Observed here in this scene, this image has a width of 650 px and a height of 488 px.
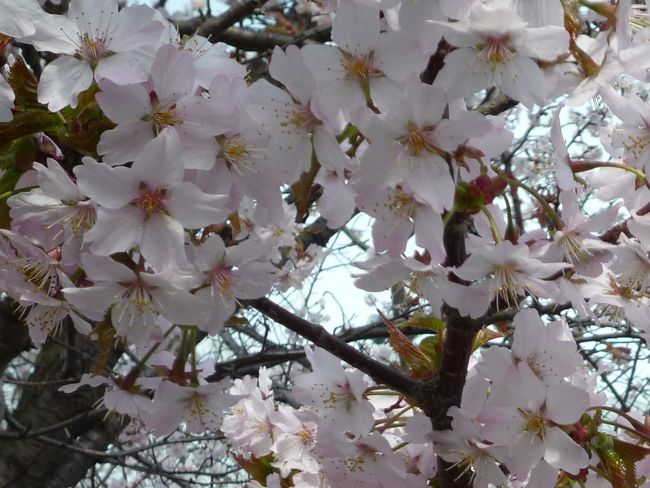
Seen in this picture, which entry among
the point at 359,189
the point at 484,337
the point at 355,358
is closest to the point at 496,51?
the point at 359,189

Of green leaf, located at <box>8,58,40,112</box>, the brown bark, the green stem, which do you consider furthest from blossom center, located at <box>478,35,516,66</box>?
the brown bark

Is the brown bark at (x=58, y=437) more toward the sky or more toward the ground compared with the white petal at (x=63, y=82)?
more toward the ground

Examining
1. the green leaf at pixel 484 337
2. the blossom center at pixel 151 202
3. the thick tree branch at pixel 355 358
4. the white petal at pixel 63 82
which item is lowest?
the thick tree branch at pixel 355 358

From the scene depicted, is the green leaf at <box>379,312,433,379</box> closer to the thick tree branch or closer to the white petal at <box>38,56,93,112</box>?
the thick tree branch

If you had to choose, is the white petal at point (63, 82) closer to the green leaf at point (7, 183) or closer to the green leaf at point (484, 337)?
the green leaf at point (7, 183)

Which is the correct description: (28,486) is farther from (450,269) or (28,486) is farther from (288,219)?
(450,269)

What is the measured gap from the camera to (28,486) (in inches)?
146

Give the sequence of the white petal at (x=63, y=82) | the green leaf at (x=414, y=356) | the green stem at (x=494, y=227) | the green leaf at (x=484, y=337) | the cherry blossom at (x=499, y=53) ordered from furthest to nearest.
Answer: the green leaf at (x=484, y=337)
the green leaf at (x=414, y=356)
the green stem at (x=494, y=227)
the white petal at (x=63, y=82)
the cherry blossom at (x=499, y=53)

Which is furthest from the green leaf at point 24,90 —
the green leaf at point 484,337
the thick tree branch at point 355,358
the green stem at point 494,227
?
the green leaf at point 484,337

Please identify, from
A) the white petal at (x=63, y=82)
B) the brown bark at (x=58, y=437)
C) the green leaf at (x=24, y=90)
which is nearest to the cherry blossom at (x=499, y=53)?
the white petal at (x=63, y=82)

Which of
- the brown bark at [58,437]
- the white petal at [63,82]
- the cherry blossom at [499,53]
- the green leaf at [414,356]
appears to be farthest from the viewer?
the brown bark at [58,437]

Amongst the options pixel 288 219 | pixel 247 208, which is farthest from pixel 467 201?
pixel 288 219

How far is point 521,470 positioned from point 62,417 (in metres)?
3.16

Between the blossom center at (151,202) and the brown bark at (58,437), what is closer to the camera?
the blossom center at (151,202)
